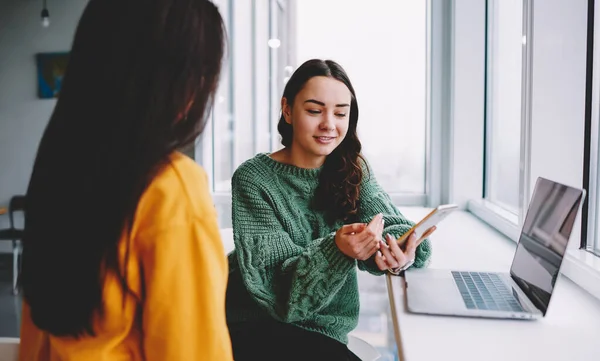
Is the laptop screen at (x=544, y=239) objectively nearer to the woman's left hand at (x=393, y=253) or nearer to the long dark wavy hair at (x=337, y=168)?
the woman's left hand at (x=393, y=253)

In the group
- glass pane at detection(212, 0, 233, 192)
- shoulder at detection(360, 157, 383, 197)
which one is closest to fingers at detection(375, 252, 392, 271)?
shoulder at detection(360, 157, 383, 197)

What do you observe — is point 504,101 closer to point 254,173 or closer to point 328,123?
point 328,123

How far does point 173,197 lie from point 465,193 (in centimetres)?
237

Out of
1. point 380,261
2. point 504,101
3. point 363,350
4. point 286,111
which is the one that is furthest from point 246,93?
point 380,261

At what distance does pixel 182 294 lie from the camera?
0.60m

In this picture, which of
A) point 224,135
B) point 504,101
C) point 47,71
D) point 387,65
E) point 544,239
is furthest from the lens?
point 47,71

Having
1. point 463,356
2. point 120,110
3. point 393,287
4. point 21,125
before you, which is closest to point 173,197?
point 120,110

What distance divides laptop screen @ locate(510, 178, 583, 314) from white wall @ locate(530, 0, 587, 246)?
0.35m

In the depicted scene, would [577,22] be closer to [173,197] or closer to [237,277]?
[237,277]

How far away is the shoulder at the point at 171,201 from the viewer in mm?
597

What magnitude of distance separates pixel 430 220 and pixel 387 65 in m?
2.11

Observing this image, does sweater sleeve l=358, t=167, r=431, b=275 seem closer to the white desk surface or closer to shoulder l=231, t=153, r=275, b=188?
the white desk surface

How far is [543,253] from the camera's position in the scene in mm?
1024

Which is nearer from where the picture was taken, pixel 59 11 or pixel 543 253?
pixel 543 253
